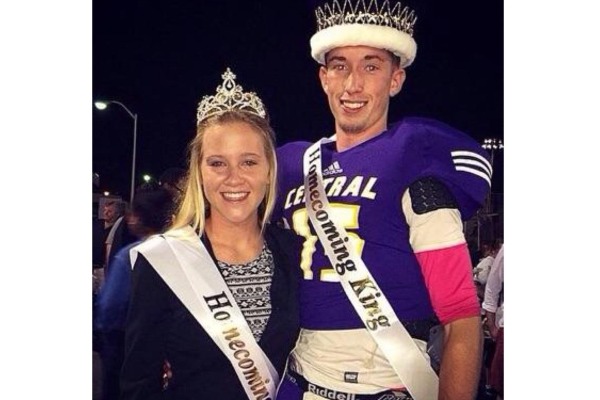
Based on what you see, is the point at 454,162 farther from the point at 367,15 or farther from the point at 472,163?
the point at 367,15

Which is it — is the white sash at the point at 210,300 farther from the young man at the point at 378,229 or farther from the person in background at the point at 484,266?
the person in background at the point at 484,266

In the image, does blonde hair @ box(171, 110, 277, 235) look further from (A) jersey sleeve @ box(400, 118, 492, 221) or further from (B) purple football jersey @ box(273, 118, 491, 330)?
(A) jersey sleeve @ box(400, 118, 492, 221)

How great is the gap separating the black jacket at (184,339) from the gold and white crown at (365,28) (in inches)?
23.2

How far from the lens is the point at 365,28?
6.91 ft

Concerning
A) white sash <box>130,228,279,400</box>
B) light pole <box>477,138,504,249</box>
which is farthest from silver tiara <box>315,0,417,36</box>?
white sash <box>130,228,279,400</box>

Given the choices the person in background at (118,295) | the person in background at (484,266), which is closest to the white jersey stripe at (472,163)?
the person in background at (484,266)

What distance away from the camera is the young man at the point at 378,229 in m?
2.03

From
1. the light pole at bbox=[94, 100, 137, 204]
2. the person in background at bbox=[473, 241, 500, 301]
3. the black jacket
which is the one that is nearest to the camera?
the black jacket

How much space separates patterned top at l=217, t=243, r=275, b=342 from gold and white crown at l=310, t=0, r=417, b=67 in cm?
64

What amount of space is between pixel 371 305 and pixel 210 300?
46 centimetres

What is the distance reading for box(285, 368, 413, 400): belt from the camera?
2029mm

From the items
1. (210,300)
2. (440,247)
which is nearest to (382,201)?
(440,247)
